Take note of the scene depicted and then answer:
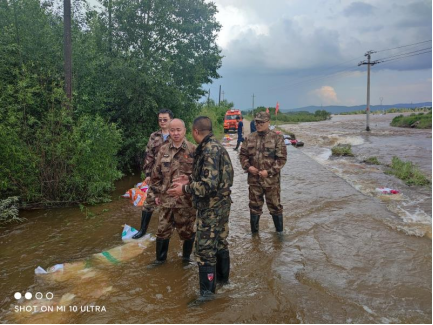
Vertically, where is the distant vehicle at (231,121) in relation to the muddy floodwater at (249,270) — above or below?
A: above

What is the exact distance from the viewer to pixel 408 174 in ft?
32.3

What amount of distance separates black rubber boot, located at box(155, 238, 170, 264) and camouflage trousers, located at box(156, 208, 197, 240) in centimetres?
13

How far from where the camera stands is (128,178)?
10570mm

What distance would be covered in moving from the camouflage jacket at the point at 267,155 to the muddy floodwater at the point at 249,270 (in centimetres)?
100

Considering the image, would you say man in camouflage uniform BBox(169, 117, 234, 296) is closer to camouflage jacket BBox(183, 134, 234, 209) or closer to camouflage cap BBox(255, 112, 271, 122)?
camouflage jacket BBox(183, 134, 234, 209)

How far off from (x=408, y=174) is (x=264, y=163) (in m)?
7.25

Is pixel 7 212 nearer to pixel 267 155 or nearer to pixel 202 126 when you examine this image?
pixel 202 126

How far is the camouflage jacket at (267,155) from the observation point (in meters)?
4.88

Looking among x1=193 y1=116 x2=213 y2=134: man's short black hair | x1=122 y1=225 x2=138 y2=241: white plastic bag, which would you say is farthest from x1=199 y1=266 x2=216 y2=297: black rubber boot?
x1=122 y1=225 x2=138 y2=241: white plastic bag

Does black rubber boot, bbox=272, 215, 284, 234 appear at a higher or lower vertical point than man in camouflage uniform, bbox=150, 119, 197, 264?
lower

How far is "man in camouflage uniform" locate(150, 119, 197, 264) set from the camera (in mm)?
3875

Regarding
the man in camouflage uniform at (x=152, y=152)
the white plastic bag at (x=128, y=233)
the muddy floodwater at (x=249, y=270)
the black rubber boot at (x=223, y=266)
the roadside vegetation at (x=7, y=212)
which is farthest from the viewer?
the roadside vegetation at (x=7, y=212)

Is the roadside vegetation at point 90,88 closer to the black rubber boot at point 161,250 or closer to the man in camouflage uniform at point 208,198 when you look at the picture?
the black rubber boot at point 161,250

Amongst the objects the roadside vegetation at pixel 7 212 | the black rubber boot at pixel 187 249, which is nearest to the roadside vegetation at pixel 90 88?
the roadside vegetation at pixel 7 212
